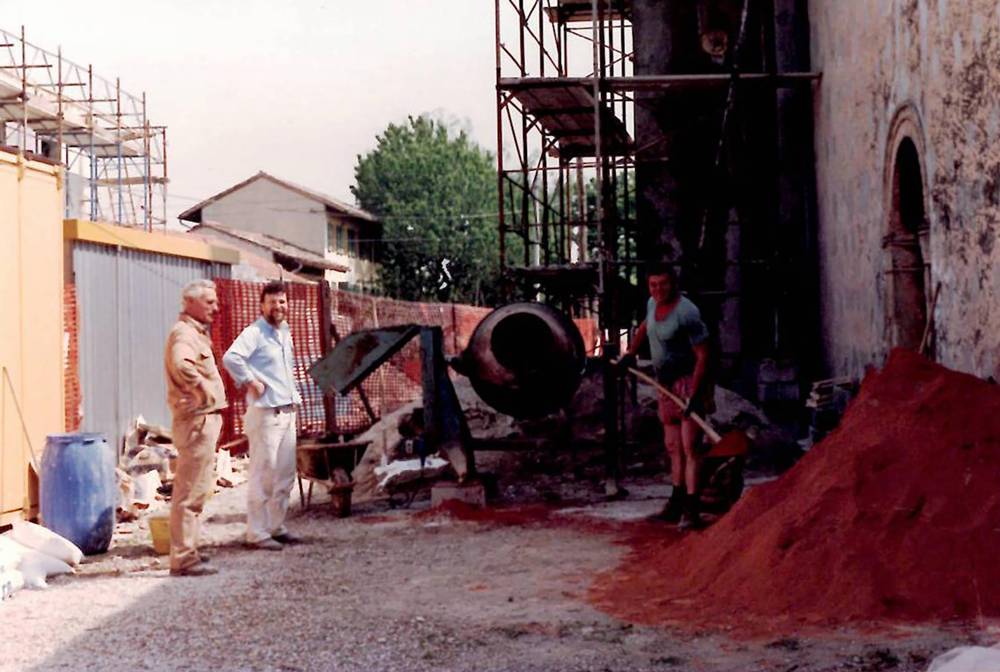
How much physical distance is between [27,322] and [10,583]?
3010 mm

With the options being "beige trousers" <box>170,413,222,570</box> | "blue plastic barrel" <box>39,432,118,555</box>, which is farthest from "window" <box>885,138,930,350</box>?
"blue plastic barrel" <box>39,432,118,555</box>

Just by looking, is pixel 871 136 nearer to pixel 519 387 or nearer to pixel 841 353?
pixel 841 353

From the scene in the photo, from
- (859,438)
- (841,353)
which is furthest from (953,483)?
(841,353)

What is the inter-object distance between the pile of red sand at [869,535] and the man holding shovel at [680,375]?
53.8 inches

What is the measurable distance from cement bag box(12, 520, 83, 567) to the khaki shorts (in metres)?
4.40

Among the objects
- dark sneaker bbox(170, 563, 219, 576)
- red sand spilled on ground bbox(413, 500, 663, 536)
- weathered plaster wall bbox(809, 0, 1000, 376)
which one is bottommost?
dark sneaker bbox(170, 563, 219, 576)

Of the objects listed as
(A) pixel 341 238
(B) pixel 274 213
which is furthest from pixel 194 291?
(A) pixel 341 238

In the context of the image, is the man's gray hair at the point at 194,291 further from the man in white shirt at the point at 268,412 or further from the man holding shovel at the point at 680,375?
the man holding shovel at the point at 680,375

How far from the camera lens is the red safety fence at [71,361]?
1167 cm

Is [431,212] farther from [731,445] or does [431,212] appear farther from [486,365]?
[731,445]

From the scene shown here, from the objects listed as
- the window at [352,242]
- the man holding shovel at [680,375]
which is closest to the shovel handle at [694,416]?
the man holding shovel at [680,375]

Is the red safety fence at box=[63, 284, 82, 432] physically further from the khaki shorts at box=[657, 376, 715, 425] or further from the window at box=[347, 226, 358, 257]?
the window at box=[347, 226, 358, 257]

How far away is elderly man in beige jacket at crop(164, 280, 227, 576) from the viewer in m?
8.15

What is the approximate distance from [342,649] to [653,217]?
38.2 ft
